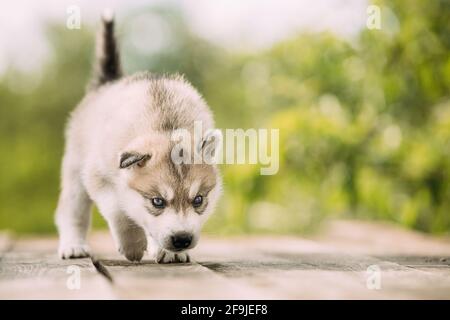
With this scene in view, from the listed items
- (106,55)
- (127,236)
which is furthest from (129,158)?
(106,55)

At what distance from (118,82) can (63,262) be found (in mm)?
1198

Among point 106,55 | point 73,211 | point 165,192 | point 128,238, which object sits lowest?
point 128,238

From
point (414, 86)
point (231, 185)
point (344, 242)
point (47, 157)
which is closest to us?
point (344, 242)

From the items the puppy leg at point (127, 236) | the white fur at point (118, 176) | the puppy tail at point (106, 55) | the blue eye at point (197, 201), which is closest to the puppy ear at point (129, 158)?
the white fur at point (118, 176)

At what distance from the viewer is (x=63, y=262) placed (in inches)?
147

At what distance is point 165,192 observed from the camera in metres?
3.49

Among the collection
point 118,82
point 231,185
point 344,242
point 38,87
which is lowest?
point 344,242

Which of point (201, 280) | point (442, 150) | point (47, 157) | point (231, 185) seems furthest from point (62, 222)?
point (47, 157)

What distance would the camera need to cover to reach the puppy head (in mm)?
3387

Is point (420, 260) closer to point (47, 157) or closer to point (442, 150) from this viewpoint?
point (442, 150)

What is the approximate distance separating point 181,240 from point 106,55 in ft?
5.48

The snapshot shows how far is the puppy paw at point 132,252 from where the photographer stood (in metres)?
3.81

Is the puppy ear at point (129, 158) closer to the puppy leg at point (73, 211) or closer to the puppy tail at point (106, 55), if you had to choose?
the puppy leg at point (73, 211)

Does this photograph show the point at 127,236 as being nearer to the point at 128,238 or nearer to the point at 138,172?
the point at 128,238
